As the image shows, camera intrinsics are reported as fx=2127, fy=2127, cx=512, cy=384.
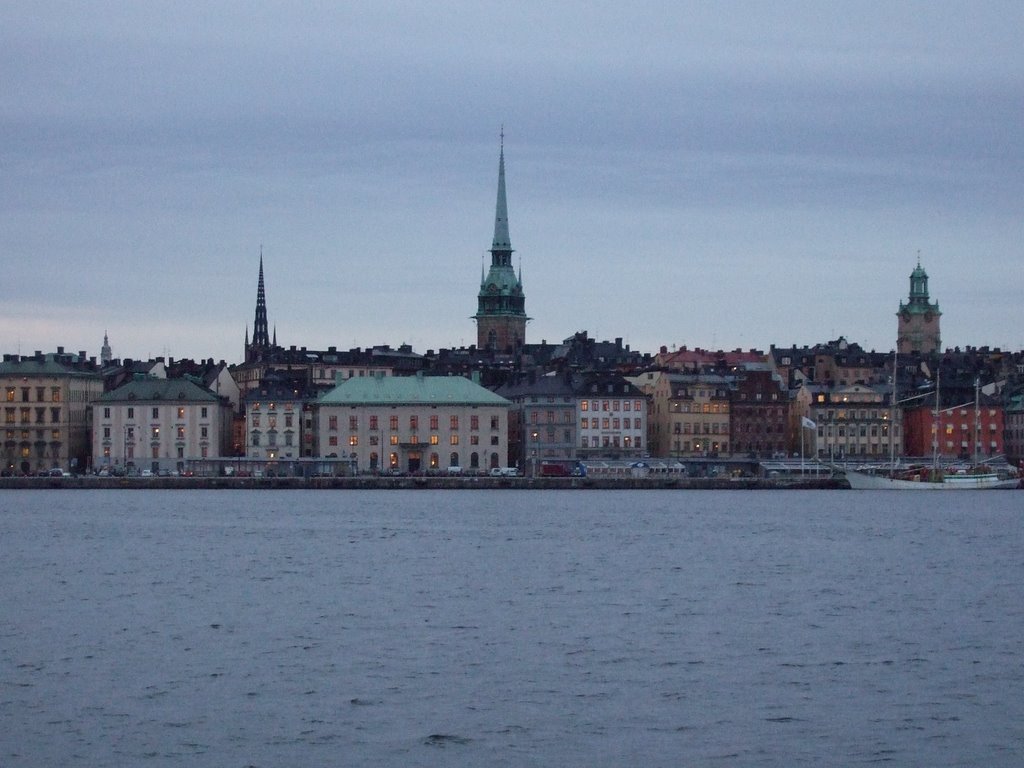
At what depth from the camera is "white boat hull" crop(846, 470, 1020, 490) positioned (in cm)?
10650

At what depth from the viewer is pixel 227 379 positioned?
131 metres

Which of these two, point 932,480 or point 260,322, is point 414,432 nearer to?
point 932,480

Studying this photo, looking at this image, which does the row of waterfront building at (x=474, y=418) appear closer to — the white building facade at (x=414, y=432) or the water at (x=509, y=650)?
the white building facade at (x=414, y=432)

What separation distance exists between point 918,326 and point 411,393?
234 feet

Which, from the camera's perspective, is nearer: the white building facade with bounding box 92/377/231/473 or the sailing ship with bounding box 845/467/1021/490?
the sailing ship with bounding box 845/467/1021/490

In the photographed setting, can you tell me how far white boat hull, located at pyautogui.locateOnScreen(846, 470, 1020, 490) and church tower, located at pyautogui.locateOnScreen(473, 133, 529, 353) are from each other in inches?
2532

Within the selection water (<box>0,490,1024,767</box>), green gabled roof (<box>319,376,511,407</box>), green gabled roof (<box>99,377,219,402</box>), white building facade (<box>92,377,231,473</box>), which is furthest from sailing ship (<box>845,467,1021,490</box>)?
water (<box>0,490,1024,767</box>)

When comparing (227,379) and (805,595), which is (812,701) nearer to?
(805,595)

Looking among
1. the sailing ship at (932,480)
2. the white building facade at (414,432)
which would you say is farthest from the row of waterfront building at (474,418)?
the sailing ship at (932,480)

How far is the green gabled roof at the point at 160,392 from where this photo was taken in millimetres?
114312

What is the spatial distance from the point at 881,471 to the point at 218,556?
64.1 meters

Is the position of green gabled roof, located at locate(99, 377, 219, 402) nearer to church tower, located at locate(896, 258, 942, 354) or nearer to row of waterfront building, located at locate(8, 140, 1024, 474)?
row of waterfront building, located at locate(8, 140, 1024, 474)

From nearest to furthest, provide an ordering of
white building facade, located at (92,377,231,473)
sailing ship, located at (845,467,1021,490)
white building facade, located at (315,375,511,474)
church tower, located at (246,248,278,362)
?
sailing ship, located at (845,467,1021,490) → white building facade, located at (315,375,511,474) → white building facade, located at (92,377,231,473) → church tower, located at (246,248,278,362)

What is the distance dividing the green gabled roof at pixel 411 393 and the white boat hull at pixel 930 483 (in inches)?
747
